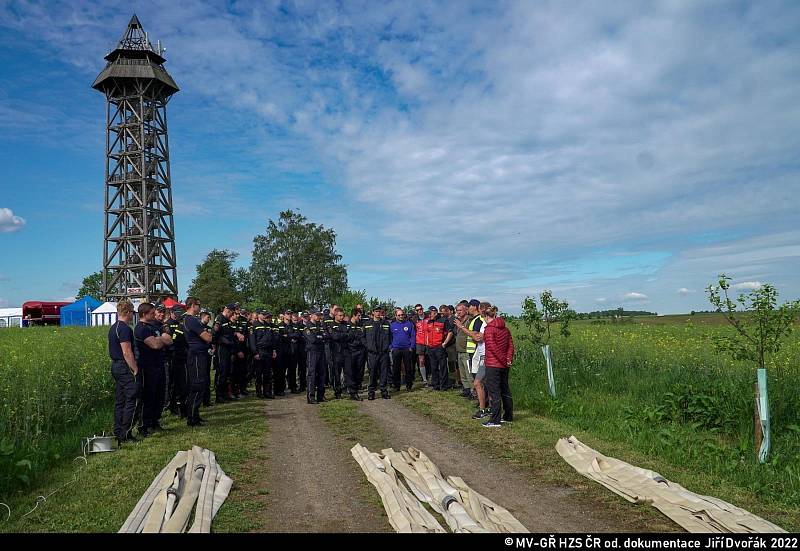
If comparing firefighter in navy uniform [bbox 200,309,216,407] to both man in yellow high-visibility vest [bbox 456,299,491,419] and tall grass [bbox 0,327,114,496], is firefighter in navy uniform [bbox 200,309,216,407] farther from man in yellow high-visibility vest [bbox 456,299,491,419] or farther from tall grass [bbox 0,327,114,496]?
man in yellow high-visibility vest [bbox 456,299,491,419]

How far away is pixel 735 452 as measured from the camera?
7.53 m

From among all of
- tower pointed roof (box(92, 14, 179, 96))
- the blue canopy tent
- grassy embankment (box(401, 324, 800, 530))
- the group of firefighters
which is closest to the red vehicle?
the blue canopy tent

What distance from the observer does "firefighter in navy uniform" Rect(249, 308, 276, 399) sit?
1487cm

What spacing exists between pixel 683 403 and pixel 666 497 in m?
4.09

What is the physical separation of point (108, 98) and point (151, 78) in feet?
16.6

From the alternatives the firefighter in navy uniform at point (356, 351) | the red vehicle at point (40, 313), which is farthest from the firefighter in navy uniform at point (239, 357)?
the red vehicle at point (40, 313)

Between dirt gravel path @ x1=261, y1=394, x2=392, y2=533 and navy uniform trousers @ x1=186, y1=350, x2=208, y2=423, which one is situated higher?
navy uniform trousers @ x1=186, y1=350, x2=208, y2=423

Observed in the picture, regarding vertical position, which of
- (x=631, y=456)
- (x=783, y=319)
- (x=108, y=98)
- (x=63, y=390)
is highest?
(x=108, y=98)

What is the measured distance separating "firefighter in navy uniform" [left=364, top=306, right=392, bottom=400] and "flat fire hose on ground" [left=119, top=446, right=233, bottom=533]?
6.62 meters

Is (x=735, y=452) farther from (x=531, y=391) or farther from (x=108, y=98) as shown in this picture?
(x=108, y=98)

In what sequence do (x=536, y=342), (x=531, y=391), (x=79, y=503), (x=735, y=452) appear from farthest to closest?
(x=536, y=342), (x=531, y=391), (x=735, y=452), (x=79, y=503)

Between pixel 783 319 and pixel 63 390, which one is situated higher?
pixel 783 319

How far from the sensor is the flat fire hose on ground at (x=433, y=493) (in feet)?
17.6
